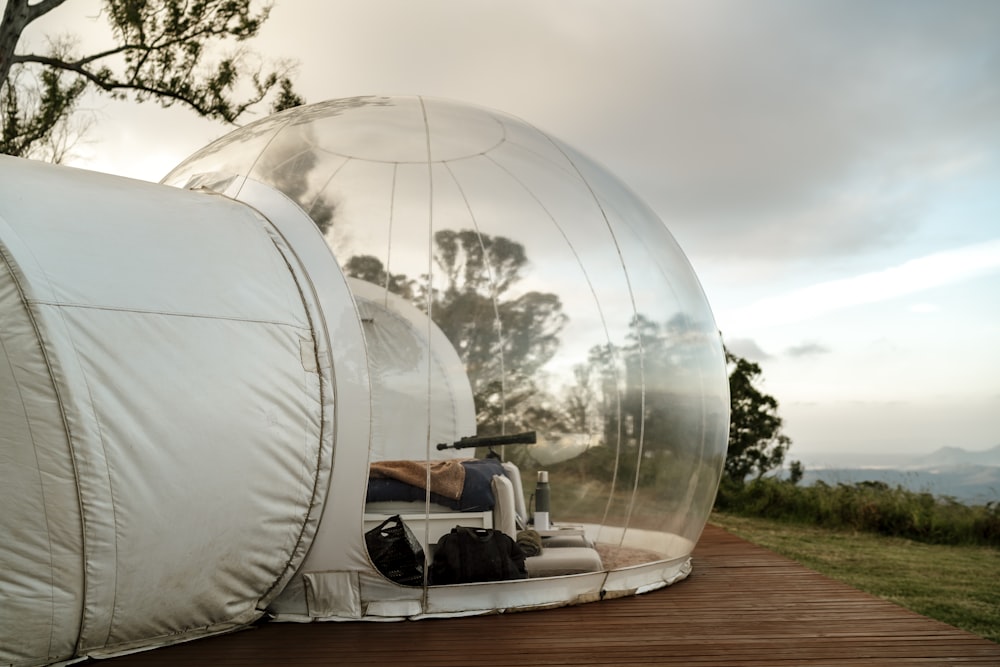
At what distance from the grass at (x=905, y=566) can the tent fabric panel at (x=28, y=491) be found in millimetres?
5631

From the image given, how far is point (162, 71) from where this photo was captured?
40.7 feet

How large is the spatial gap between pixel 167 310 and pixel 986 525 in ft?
29.6

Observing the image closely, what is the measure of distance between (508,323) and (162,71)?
9.36 m

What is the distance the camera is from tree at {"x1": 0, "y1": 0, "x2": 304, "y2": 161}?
12.2 m

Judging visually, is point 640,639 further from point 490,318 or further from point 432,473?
point 490,318

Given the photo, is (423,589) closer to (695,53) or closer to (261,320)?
(261,320)

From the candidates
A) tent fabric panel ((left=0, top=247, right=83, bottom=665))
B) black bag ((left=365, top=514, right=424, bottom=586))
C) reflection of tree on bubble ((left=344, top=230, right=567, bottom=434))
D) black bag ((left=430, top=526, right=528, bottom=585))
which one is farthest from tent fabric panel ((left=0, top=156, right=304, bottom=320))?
black bag ((left=430, top=526, right=528, bottom=585))

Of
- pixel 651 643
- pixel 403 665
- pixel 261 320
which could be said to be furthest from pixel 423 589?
pixel 261 320

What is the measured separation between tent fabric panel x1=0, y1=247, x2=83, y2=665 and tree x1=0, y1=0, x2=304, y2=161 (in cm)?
924

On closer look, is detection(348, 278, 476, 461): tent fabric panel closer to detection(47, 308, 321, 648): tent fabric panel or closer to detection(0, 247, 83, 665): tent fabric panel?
detection(47, 308, 321, 648): tent fabric panel

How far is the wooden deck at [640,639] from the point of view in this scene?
13.4 feet

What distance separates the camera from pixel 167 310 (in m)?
4.23

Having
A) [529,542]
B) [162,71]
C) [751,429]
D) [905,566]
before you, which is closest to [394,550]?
[529,542]

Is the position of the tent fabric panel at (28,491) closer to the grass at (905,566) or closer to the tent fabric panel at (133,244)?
the tent fabric panel at (133,244)
